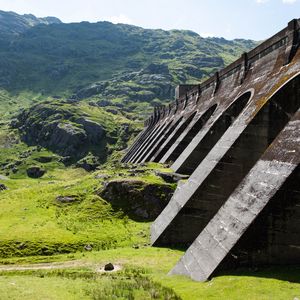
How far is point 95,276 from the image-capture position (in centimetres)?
2198

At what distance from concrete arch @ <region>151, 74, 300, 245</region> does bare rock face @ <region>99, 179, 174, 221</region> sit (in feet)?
29.0

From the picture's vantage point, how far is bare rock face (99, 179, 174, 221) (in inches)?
1513

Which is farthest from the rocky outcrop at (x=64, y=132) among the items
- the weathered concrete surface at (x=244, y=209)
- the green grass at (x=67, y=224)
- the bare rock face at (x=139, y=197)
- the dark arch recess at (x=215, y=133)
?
the weathered concrete surface at (x=244, y=209)

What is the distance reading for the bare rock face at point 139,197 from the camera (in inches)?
1513

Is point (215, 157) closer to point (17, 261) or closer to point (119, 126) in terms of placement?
point (17, 261)

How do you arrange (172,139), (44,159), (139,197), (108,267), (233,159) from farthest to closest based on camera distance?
(44,159)
(172,139)
(139,197)
(233,159)
(108,267)

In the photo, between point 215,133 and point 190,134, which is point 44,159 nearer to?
point 190,134

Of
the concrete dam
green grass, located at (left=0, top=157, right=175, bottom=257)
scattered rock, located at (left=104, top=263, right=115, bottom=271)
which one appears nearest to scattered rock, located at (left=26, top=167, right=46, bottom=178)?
green grass, located at (left=0, top=157, right=175, bottom=257)

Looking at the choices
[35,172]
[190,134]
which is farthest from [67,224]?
[35,172]

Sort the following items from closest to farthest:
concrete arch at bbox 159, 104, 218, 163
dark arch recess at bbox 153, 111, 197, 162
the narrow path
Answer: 1. the narrow path
2. concrete arch at bbox 159, 104, 218, 163
3. dark arch recess at bbox 153, 111, 197, 162

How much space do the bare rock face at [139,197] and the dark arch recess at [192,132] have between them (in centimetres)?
1225

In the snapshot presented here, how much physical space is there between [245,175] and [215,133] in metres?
10.7

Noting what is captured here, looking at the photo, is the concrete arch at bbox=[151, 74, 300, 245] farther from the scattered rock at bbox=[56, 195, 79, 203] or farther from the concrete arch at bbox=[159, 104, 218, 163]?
the concrete arch at bbox=[159, 104, 218, 163]

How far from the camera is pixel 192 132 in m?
50.2
